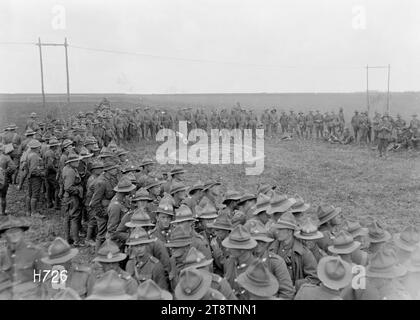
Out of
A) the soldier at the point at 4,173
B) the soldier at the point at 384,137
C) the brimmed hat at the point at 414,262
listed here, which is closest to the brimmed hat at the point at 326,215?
the brimmed hat at the point at 414,262

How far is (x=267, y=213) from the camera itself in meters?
6.90

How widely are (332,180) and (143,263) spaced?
441 inches

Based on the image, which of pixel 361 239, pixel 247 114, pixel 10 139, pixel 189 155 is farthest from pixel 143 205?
pixel 247 114

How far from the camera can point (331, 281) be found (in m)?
4.36

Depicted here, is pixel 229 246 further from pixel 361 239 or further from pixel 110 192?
pixel 110 192

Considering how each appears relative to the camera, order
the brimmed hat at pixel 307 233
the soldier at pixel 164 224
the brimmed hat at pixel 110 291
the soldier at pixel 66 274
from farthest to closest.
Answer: the soldier at pixel 164 224 < the brimmed hat at pixel 307 233 < the soldier at pixel 66 274 < the brimmed hat at pixel 110 291

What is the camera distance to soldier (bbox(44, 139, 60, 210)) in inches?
461

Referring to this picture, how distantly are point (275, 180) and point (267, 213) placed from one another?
891 centimetres

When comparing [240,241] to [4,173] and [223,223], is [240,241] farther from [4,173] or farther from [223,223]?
[4,173]

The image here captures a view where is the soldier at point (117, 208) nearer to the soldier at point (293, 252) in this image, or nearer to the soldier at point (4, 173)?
the soldier at point (293, 252)

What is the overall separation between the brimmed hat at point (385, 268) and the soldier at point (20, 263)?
342 centimetres

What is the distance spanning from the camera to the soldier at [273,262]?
4996 mm

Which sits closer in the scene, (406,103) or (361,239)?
(361,239)

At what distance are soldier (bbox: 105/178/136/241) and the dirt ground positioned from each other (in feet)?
5.44
